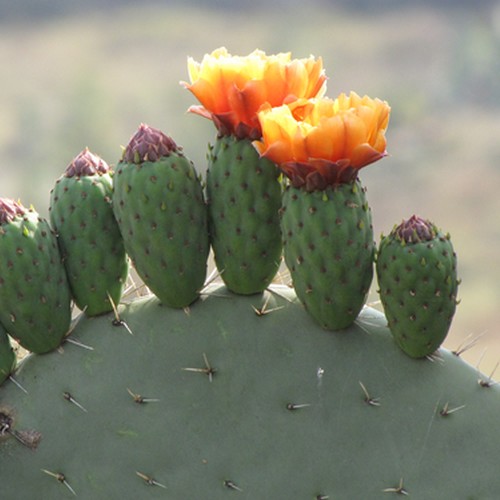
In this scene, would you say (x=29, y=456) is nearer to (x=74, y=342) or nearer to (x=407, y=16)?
(x=74, y=342)

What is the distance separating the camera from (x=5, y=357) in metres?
2.03

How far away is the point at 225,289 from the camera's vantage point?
2.09m

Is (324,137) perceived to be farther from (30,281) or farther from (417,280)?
(30,281)

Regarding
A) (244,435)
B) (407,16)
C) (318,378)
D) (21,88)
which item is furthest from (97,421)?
(407,16)

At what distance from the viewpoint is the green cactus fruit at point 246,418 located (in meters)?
1.98

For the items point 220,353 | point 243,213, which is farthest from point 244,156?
point 220,353

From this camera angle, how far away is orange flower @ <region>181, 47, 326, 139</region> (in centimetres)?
191

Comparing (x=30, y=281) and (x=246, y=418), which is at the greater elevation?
(x=30, y=281)

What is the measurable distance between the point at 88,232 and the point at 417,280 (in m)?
0.56

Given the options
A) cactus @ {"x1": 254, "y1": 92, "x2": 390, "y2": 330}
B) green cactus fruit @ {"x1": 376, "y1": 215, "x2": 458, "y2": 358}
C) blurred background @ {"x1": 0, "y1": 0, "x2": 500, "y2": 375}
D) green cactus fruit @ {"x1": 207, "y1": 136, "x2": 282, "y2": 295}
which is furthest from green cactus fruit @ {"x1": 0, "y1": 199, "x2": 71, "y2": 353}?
blurred background @ {"x1": 0, "y1": 0, "x2": 500, "y2": 375}

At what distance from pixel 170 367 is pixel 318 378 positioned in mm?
254

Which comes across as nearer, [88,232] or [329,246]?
[329,246]

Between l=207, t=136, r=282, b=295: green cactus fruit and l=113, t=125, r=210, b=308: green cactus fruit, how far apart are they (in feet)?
0.10

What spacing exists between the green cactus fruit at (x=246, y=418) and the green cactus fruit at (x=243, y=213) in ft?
0.25
